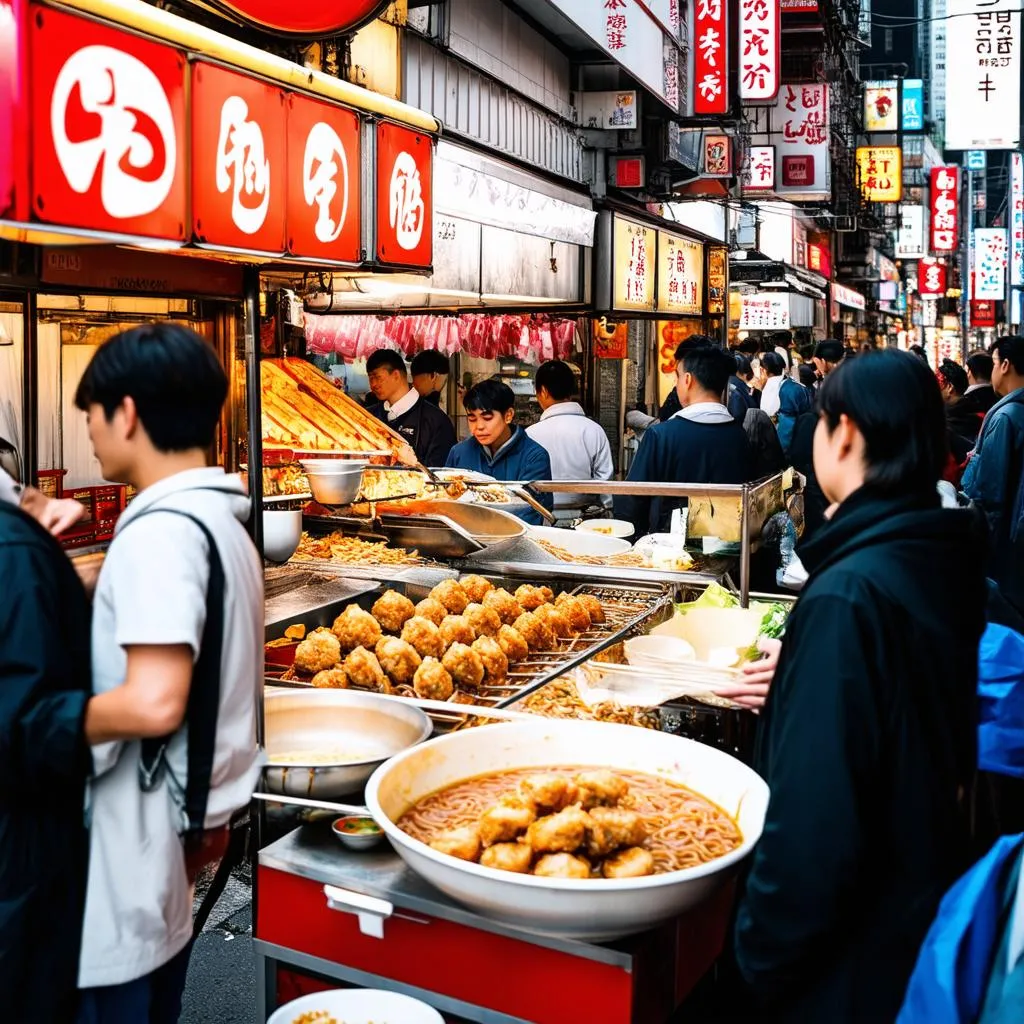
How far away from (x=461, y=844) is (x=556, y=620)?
7.08 feet

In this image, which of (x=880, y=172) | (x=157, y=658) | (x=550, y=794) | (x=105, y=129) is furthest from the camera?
(x=880, y=172)

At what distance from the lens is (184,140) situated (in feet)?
13.0

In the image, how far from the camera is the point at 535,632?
14.9ft

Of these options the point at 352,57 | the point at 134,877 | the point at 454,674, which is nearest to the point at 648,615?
the point at 454,674

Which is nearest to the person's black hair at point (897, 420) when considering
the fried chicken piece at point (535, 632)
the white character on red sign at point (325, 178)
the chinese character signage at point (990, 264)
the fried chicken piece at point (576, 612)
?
the fried chicken piece at point (535, 632)

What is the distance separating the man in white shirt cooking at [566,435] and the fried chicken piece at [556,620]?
12.3ft

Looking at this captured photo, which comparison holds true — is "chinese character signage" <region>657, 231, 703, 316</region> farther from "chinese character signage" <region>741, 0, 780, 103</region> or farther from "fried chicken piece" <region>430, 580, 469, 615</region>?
"fried chicken piece" <region>430, 580, 469, 615</region>

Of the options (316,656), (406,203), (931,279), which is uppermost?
(931,279)

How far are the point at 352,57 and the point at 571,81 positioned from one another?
5433mm

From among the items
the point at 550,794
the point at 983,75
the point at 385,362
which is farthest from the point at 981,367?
the point at 550,794

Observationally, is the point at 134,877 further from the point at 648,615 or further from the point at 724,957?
the point at 648,615

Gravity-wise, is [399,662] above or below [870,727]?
below

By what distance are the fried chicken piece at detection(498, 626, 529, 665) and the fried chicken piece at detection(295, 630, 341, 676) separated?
661 millimetres

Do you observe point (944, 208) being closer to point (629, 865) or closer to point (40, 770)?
point (629, 865)
